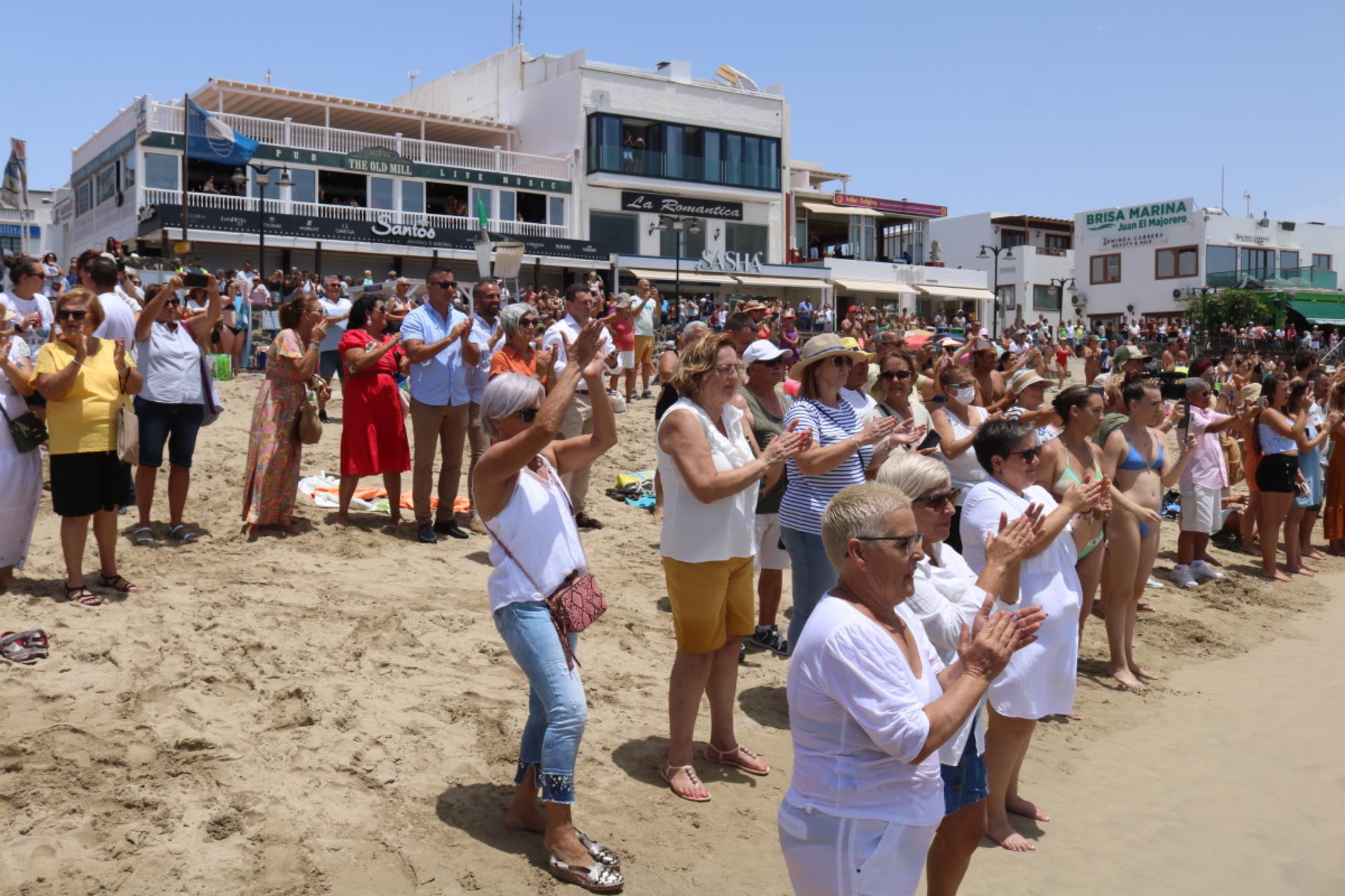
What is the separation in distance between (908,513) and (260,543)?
5701mm

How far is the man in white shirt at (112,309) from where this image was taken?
6.45 metres

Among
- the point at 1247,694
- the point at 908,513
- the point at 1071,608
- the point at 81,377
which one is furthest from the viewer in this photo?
the point at 1247,694

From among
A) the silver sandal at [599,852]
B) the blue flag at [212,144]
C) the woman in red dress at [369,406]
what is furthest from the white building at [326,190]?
the silver sandal at [599,852]

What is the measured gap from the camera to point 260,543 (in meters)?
7.29

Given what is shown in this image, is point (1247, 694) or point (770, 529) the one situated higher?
point (770, 529)

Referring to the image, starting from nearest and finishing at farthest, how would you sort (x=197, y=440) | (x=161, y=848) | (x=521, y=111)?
(x=161, y=848) → (x=197, y=440) → (x=521, y=111)

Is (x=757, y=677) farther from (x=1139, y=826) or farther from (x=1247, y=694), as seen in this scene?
(x=1247, y=694)

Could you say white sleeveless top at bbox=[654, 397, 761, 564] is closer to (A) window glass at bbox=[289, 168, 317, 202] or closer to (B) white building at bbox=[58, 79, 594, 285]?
(B) white building at bbox=[58, 79, 594, 285]

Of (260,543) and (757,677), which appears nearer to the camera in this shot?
(757,677)

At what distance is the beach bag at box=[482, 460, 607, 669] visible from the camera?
3.60 meters

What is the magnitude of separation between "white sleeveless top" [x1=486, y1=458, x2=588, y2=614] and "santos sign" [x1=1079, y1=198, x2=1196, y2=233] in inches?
2168

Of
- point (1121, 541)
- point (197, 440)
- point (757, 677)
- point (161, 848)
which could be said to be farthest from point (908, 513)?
point (197, 440)

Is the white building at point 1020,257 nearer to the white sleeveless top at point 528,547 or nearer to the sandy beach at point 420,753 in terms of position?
the sandy beach at point 420,753

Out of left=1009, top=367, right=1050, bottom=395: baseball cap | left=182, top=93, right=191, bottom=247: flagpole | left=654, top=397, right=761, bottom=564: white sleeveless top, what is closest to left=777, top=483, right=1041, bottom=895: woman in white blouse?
left=654, top=397, right=761, bottom=564: white sleeveless top
